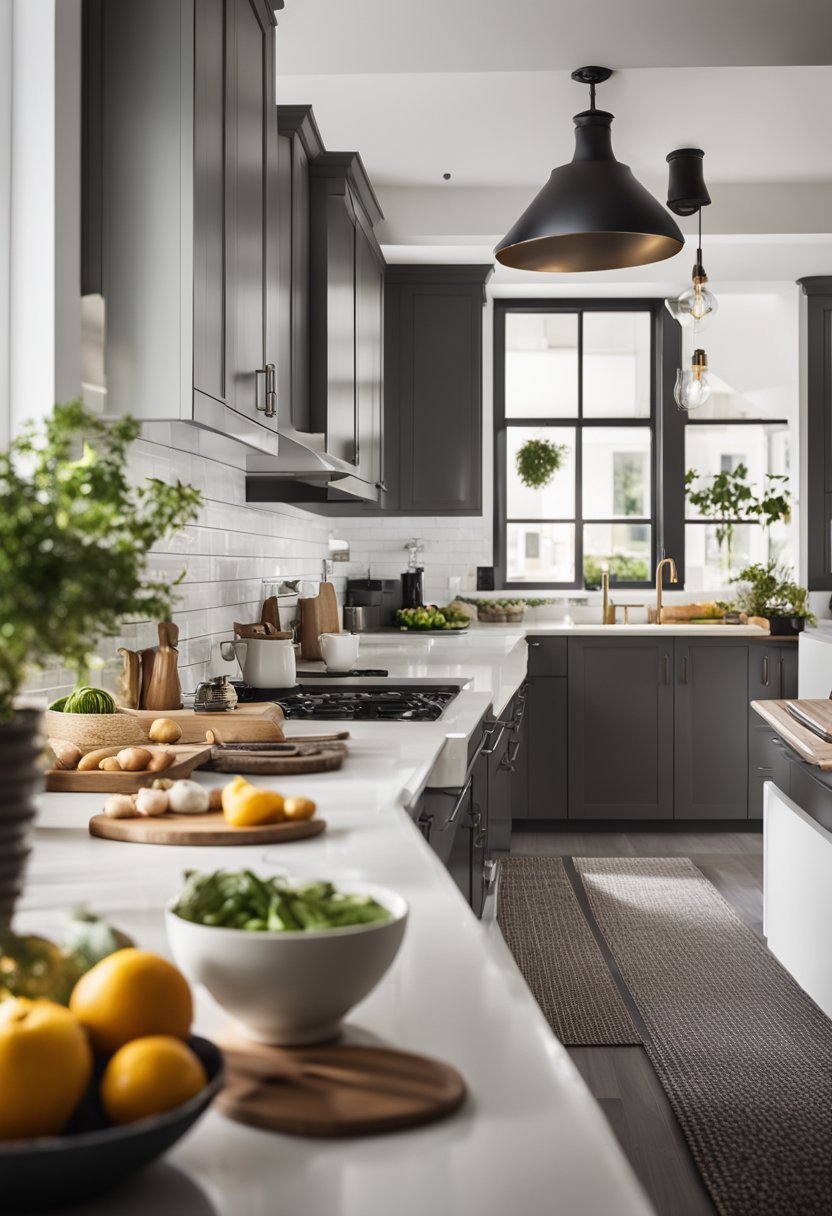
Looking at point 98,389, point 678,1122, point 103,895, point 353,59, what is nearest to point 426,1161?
point 103,895

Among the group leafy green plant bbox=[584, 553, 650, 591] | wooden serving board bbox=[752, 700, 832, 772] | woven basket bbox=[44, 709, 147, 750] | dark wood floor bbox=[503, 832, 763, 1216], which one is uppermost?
leafy green plant bbox=[584, 553, 650, 591]

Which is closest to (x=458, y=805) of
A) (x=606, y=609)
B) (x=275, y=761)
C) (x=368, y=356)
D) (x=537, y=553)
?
(x=275, y=761)

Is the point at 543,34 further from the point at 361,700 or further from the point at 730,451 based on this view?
the point at 730,451

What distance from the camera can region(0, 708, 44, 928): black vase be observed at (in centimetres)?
92

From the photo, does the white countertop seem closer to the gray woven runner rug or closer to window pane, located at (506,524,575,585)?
the gray woven runner rug

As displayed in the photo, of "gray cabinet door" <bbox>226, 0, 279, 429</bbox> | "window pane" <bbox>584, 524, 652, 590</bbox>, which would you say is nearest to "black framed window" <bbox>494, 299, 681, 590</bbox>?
"window pane" <bbox>584, 524, 652, 590</bbox>

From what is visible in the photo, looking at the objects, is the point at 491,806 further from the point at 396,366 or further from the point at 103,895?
the point at 396,366

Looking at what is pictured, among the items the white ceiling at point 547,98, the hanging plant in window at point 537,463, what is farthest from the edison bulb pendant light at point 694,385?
the hanging plant in window at point 537,463

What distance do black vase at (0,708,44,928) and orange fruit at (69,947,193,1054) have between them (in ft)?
0.87

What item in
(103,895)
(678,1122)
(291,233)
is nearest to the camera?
(103,895)

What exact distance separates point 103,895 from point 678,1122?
186cm

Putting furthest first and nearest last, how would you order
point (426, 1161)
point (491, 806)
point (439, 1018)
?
1. point (491, 806)
2. point (439, 1018)
3. point (426, 1161)

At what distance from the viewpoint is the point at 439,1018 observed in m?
0.84

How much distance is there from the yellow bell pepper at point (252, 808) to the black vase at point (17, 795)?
1.56ft
